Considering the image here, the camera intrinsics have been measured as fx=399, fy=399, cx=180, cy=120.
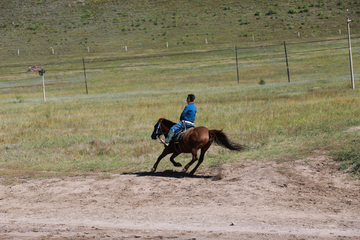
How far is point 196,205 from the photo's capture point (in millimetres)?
8742

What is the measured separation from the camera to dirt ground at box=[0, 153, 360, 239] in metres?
7.03

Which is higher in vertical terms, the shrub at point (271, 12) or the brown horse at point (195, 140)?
the shrub at point (271, 12)

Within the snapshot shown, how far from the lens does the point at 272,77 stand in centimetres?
5412

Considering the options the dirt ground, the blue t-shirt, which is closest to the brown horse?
the blue t-shirt

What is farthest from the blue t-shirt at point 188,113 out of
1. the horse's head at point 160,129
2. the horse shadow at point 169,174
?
the horse shadow at point 169,174

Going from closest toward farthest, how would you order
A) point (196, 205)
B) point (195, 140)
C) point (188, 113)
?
point (196, 205) < point (195, 140) < point (188, 113)

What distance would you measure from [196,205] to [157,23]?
87302mm

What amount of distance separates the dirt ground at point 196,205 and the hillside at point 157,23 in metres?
69.5

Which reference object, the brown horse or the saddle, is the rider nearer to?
the saddle

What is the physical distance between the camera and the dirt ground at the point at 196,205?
23.1ft

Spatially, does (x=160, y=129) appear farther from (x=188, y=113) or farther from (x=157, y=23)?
(x=157, y=23)

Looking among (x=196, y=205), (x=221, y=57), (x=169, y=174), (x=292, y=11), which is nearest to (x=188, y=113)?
(x=169, y=174)

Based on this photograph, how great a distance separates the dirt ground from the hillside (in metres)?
69.5

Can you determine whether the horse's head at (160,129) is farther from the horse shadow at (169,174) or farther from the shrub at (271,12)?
the shrub at (271,12)
